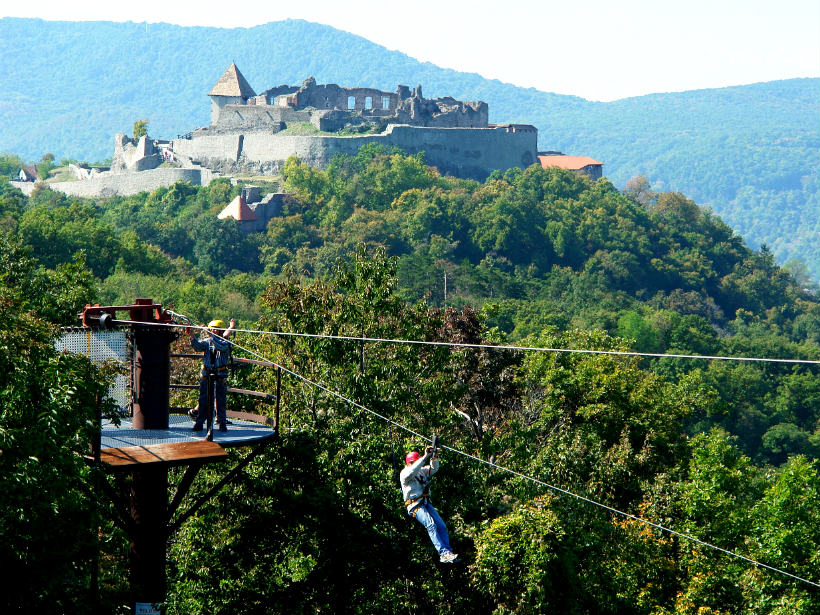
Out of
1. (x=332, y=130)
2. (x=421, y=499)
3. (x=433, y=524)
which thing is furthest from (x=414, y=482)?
(x=332, y=130)

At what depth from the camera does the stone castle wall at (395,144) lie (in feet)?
294

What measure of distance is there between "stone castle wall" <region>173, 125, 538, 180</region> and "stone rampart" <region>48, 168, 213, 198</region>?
265cm

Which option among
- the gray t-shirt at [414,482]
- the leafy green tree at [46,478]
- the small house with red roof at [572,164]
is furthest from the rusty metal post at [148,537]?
the small house with red roof at [572,164]

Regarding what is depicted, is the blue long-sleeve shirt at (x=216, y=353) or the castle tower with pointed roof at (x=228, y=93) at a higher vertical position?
the castle tower with pointed roof at (x=228, y=93)

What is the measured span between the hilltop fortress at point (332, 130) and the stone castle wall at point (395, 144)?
8 centimetres

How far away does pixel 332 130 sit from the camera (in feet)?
302

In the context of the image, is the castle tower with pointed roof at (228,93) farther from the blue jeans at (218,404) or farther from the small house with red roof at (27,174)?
the blue jeans at (218,404)

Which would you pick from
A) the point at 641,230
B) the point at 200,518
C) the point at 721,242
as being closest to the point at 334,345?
the point at 200,518

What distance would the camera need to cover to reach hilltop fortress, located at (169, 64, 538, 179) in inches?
3548

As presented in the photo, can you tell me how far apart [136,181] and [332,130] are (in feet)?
52.7

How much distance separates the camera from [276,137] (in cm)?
8931

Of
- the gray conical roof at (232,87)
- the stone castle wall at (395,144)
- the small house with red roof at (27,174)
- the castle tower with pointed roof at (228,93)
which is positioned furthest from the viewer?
the small house with red roof at (27,174)

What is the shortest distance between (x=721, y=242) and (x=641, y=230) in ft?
32.8

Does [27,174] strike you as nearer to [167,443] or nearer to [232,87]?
[232,87]
